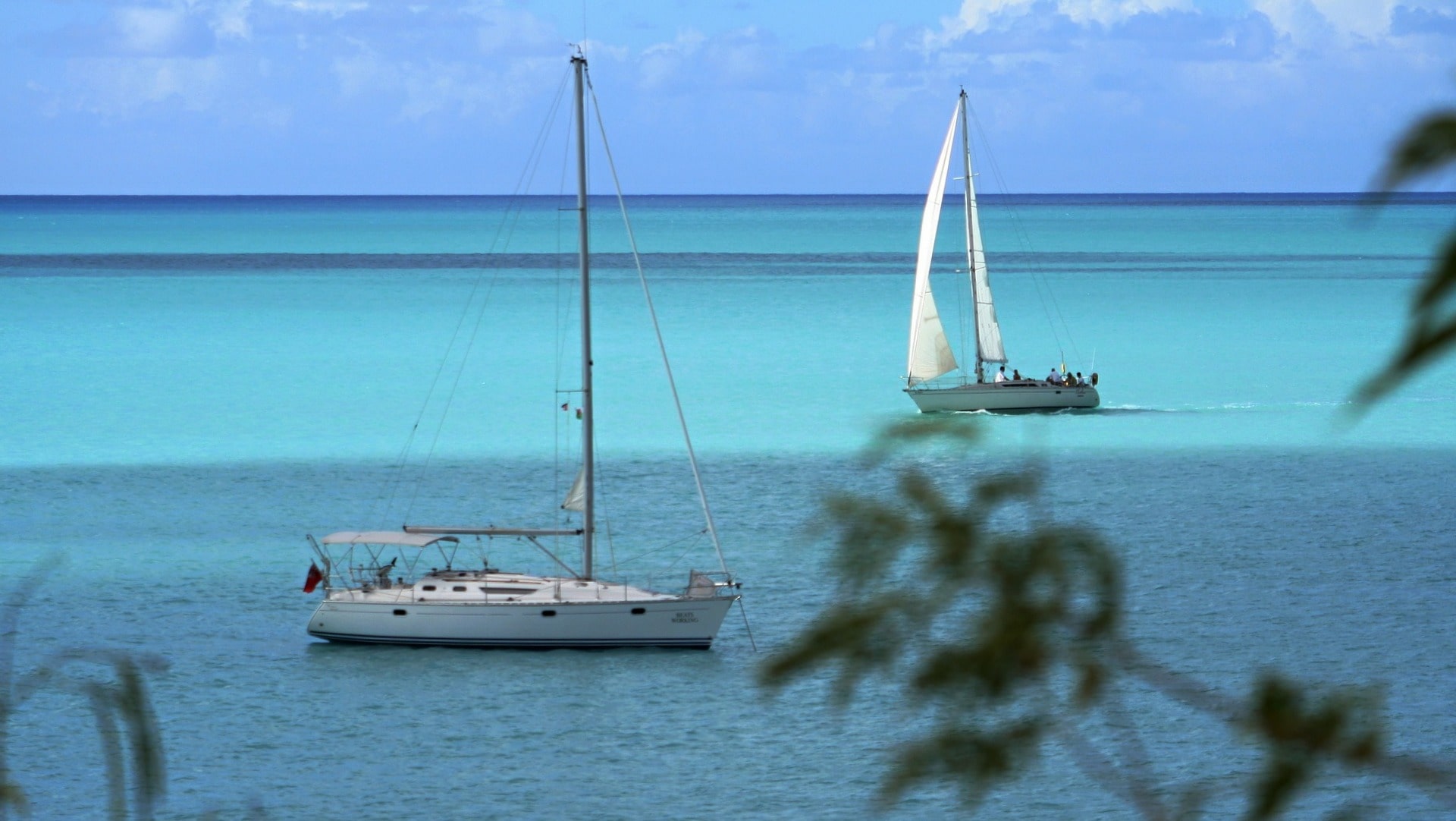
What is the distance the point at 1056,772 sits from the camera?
20484 mm

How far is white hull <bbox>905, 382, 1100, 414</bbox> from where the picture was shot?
49094 mm

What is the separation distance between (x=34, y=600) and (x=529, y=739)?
9864mm

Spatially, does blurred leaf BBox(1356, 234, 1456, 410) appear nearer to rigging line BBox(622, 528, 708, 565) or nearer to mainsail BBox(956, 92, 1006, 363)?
rigging line BBox(622, 528, 708, 565)

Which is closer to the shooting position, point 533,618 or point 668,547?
point 533,618

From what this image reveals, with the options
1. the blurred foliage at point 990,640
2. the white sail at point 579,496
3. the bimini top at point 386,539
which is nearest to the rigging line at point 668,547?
the white sail at point 579,496

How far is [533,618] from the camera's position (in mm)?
25156

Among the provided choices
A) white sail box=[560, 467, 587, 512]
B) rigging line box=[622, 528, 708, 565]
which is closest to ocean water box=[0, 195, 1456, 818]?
rigging line box=[622, 528, 708, 565]

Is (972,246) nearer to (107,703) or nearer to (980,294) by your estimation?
(980,294)

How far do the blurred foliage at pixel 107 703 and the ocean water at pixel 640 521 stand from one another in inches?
14.0

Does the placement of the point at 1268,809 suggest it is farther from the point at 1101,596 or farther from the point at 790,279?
the point at 790,279

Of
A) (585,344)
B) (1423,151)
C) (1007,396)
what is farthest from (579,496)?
(1007,396)

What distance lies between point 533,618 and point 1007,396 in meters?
26.2

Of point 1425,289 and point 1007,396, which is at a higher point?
point 1425,289

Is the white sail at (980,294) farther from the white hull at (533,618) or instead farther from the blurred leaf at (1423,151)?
the blurred leaf at (1423,151)
